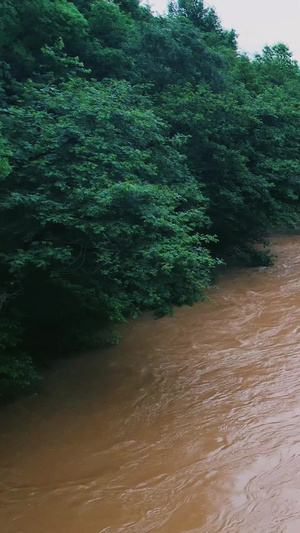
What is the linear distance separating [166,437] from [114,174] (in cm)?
359

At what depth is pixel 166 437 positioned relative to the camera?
20.4 feet

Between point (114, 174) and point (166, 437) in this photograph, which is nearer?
point (166, 437)

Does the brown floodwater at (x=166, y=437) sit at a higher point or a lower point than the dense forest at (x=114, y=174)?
lower

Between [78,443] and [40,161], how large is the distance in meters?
3.74

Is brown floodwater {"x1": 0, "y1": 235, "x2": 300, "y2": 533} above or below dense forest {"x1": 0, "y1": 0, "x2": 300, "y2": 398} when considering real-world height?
below

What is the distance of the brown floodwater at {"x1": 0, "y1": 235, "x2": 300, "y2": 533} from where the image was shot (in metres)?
4.82

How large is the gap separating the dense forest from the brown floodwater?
0.73 meters

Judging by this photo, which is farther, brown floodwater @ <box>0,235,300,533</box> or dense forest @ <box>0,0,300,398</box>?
dense forest @ <box>0,0,300,398</box>

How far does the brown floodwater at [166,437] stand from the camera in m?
4.82

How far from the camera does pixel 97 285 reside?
23.5 feet

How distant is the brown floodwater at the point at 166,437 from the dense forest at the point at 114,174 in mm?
729

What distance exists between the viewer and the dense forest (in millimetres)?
6578

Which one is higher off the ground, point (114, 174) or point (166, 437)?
point (114, 174)

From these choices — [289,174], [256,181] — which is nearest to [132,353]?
[256,181]
